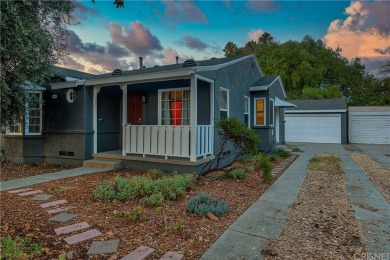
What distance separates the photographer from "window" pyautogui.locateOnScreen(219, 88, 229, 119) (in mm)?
8344

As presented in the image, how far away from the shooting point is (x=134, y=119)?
934 cm

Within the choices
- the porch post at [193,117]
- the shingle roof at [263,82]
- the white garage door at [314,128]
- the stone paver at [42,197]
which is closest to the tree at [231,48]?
the white garage door at [314,128]

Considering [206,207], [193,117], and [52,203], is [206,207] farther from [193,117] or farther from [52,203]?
[193,117]

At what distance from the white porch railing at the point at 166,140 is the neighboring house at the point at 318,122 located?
15488 mm

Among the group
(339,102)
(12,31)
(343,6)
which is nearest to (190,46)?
(343,6)

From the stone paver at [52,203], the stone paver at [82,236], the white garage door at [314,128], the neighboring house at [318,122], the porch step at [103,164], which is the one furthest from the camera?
the white garage door at [314,128]

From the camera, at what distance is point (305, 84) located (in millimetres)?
30203

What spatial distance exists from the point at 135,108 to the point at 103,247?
6841mm

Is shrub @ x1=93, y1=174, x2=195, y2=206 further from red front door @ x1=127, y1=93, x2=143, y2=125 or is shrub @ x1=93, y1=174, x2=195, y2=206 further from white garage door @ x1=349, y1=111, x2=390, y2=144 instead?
white garage door @ x1=349, y1=111, x2=390, y2=144

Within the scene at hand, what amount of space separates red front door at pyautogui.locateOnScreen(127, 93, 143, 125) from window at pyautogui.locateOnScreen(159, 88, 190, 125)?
3.07ft

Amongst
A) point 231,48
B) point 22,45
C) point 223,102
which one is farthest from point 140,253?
point 231,48

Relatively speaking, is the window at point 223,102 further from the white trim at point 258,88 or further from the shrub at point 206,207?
the shrub at point 206,207

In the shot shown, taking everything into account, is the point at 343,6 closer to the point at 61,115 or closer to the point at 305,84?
the point at 61,115

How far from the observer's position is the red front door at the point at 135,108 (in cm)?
921
